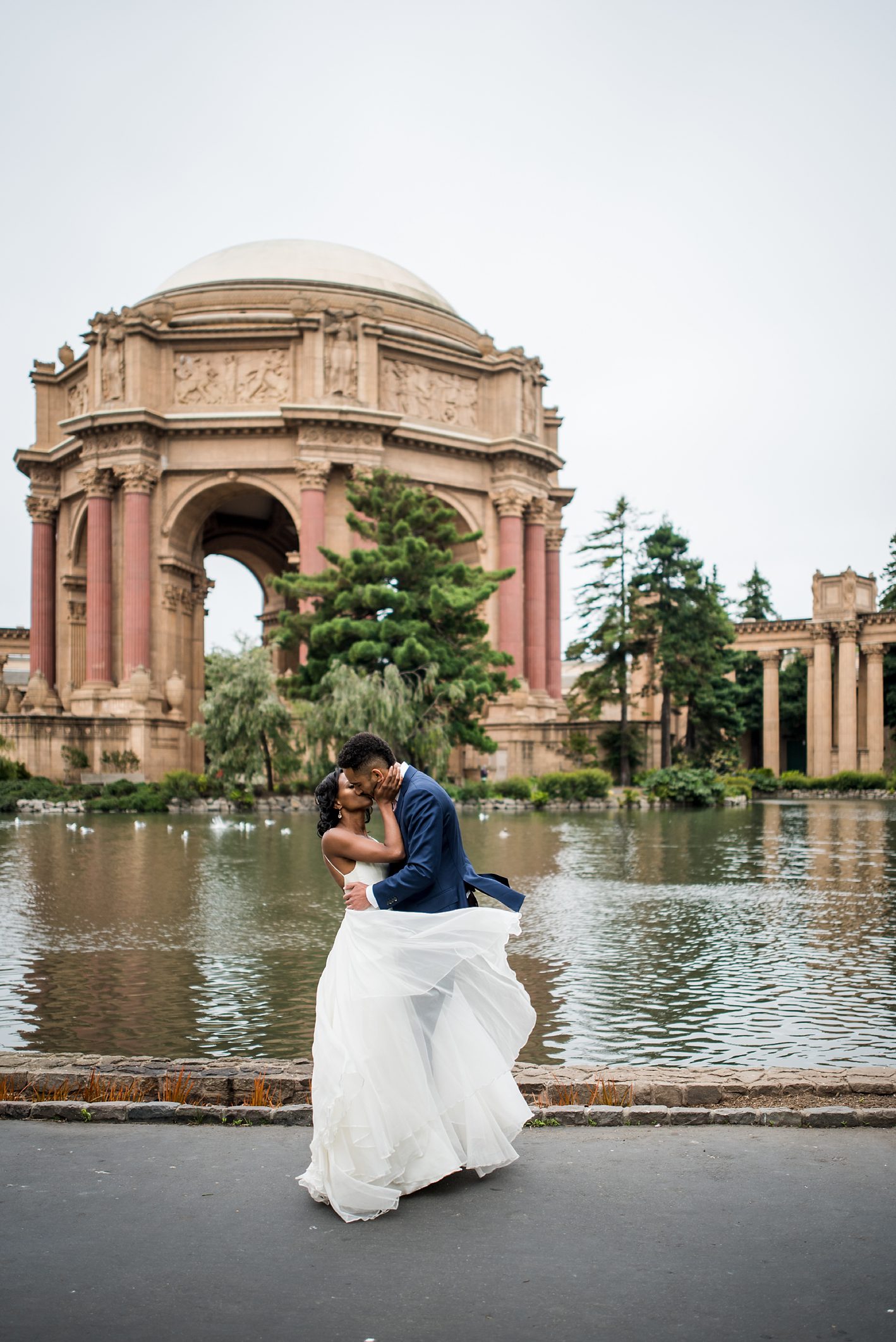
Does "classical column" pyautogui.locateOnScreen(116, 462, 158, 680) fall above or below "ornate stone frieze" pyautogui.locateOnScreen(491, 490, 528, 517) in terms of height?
below

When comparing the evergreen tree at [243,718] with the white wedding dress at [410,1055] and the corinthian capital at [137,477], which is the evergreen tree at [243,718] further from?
the white wedding dress at [410,1055]

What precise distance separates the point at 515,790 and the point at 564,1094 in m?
32.0

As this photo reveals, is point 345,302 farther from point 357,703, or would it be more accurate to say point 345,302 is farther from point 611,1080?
point 611,1080

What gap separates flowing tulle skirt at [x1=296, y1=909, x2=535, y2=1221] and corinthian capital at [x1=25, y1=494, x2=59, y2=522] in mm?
49573

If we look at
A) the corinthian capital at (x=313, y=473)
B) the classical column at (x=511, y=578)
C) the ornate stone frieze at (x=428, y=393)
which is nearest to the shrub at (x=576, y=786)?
the classical column at (x=511, y=578)

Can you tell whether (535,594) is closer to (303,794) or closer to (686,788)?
(686,788)

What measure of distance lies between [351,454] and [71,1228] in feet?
137

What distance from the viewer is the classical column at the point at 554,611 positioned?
174ft

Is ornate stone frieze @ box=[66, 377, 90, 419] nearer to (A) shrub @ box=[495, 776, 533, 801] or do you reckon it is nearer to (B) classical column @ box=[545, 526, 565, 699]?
(B) classical column @ box=[545, 526, 565, 699]

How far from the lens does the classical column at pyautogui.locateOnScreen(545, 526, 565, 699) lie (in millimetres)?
53094

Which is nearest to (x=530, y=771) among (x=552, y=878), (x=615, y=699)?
(x=615, y=699)

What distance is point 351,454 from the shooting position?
44344 mm

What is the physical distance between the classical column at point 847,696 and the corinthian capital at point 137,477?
33634 mm

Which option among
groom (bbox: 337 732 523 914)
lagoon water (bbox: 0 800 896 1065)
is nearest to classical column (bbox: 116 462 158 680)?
lagoon water (bbox: 0 800 896 1065)
